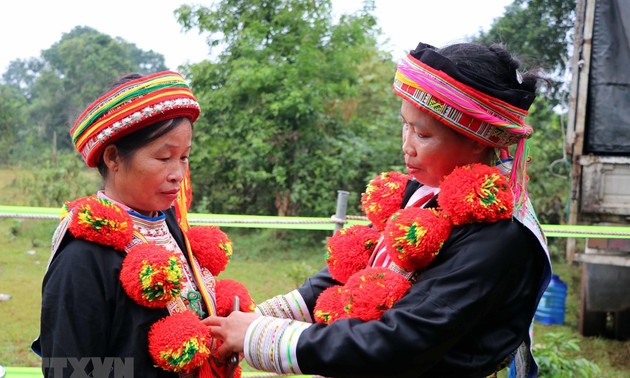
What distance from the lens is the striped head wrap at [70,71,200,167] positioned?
1877 mm

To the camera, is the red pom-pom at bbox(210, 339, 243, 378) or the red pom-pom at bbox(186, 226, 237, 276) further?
the red pom-pom at bbox(186, 226, 237, 276)

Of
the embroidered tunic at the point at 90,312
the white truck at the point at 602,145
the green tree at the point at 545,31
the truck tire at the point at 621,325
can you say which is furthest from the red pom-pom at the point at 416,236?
the green tree at the point at 545,31

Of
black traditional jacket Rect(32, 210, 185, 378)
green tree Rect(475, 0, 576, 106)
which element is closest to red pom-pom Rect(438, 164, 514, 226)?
black traditional jacket Rect(32, 210, 185, 378)

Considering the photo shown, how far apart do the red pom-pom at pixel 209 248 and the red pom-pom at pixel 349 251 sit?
1.23 ft

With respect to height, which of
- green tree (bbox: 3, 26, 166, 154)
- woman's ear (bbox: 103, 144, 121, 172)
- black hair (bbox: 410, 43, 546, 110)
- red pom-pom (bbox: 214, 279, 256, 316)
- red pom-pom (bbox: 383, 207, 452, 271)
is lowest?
red pom-pom (bbox: 214, 279, 256, 316)

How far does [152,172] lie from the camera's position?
1926 millimetres

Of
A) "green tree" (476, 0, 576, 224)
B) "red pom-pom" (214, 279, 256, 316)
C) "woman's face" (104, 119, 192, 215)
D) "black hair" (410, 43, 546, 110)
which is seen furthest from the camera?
"green tree" (476, 0, 576, 224)

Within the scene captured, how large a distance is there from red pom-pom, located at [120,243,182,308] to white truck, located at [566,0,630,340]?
4.47m

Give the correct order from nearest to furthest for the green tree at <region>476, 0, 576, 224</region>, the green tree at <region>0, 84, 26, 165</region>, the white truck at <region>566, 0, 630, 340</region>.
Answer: the white truck at <region>566, 0, 630, 340</region>, the green tree at <region>476, 0, 576, 224</region>, the green tree at <region>0, 84, 26, 165</region>

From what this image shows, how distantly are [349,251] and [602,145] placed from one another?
4.34m

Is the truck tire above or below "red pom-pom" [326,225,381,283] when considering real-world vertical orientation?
below

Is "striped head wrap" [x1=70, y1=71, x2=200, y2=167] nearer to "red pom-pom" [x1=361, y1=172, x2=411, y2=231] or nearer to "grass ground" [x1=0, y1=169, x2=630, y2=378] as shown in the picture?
"red pom-pom" [x1=361, y1=172, x2=411, y2=231]

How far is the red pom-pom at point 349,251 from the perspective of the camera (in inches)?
Result: 85.3

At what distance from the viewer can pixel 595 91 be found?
5.75m
